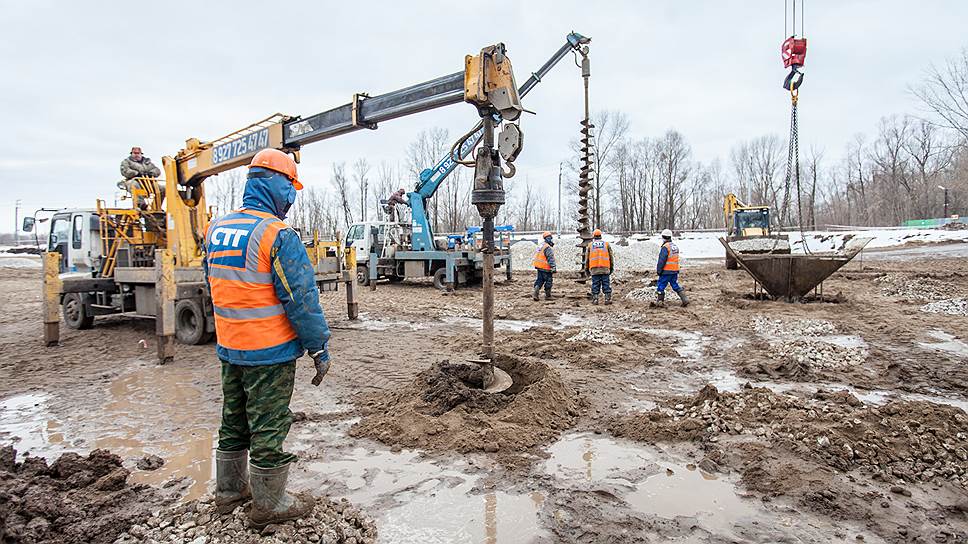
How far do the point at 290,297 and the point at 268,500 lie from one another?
1.12 m

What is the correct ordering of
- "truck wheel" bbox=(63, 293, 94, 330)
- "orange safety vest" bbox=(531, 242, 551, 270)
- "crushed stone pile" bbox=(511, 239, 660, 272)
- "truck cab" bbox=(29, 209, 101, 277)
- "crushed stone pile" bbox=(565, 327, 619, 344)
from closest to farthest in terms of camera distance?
"crushed stone pile" bbox=(565, 327, 619, 344) < "truck cab" bbox=(29, 209, 101, 277) < "truck wheel" bbox=(63, 293, 94, 330) < "orange safety vest" bbox=(531, 242, 551, 270) < "crushed stone pile" bbox=(511, 239, 660, 272)

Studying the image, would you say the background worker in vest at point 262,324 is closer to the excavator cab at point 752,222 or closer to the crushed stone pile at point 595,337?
the crushed stone pile at point 595,337

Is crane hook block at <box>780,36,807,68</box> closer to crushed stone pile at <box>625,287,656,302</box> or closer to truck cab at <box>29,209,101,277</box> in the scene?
crushed stone pile at <box>625,287,656,302</box>

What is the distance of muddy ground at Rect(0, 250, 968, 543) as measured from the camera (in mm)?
3271

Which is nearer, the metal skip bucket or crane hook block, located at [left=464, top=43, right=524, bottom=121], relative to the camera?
crane hook block, located at [left=464, top=43, right=524, bottom=121]

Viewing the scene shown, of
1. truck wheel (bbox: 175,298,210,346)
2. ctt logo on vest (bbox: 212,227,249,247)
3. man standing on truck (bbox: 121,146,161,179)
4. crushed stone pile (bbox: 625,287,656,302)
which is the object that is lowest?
crushed stone pile (bbox: 625,287,656,302)

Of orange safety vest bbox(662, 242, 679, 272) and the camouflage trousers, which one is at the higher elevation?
orange safety vest bbox(662, 242, 679, 272)

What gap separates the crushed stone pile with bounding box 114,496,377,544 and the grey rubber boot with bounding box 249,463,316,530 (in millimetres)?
44

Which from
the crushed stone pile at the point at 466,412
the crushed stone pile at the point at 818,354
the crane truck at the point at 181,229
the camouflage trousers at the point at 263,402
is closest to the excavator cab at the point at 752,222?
the crushed stone pile at the point at 818,354

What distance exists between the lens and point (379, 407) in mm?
5266

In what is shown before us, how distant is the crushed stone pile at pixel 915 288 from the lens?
11734 millimetres

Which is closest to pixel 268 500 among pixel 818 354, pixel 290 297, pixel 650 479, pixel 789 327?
pixel 290 297

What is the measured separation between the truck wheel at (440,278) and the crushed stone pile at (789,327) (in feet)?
29.7

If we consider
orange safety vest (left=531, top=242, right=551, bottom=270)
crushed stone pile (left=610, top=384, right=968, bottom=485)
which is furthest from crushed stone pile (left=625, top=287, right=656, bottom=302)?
crushed stone pile (left=610, top=384, right=968, bottom=485)
